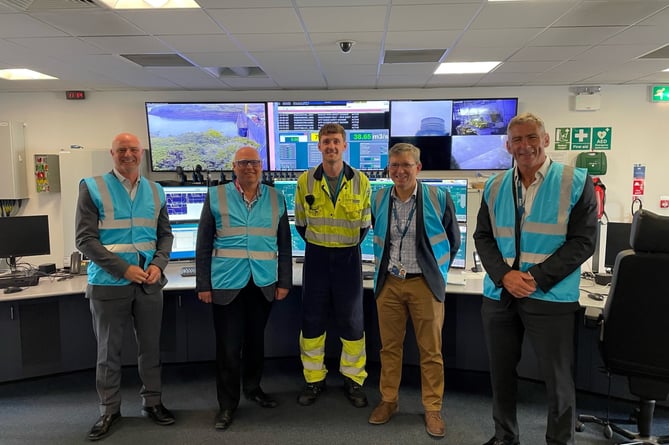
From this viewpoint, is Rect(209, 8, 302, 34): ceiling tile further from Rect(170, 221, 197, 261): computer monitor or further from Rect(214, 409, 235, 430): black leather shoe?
Rect(214, 409, 235, 430): black leather shoe

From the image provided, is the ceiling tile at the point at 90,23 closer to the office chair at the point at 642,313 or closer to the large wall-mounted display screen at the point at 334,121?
the large wall-mounted display screen at the point at 334,121

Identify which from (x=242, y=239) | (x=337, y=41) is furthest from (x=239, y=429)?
(x=337, y=41)

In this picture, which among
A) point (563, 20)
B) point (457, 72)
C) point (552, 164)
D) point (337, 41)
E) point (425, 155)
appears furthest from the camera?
point (425, 155)

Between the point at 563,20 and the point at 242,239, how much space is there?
8.26 feet

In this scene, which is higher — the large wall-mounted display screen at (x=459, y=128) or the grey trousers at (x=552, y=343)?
the large wall-mounted display screen at (x=459, y=128)

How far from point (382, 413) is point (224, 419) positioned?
98 centimetres

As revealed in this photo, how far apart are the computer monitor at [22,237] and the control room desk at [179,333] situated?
0.31 m

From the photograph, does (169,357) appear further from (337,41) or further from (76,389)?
(337,41)

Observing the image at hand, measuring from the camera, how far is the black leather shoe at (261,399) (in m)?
2.90

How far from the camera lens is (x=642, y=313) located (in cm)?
200

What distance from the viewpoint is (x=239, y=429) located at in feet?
8.65

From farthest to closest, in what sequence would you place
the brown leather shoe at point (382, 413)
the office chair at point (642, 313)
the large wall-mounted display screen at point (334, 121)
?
the large wall-mounted display screen at point (334, 121) → the brown leather shoe at point (382, 413) → the office chair at point (642, 313)

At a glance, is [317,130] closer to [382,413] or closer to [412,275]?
[412,275]

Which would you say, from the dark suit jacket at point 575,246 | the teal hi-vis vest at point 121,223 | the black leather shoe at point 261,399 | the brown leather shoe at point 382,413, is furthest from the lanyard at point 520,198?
the teal hi-vis vest at point 121,223
